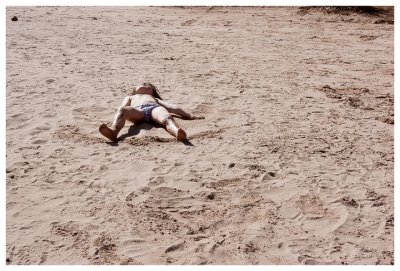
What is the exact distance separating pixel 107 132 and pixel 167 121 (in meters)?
0.72

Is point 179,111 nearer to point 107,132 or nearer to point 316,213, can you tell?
point 107,132

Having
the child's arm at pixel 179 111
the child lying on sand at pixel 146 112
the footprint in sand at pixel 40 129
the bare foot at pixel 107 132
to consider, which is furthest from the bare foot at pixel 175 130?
the footprint in sand at pixel 40 129

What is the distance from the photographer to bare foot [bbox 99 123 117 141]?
5290 millimetres

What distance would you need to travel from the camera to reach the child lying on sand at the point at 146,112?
542 cm

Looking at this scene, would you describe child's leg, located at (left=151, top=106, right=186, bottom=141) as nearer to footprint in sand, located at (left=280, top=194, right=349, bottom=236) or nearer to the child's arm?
the child's arm

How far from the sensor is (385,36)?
11.7 metres

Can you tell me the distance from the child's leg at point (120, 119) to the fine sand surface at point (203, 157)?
0.11 metres

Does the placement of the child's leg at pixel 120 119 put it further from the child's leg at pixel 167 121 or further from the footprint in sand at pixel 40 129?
the footprint in sand at pixel 40 129

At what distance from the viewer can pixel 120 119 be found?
18.7 ft

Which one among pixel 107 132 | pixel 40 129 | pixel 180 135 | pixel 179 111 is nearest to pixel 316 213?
pixel 180 135

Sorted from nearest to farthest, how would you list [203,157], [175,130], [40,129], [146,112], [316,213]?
[316,213]
[203,157]
[175,130]
[40,129]
[146,112]

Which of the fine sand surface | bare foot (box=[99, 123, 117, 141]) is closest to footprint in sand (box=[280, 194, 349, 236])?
the fine sand surface

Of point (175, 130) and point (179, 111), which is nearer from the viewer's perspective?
point (175, 130)

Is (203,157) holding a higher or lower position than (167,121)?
lower
